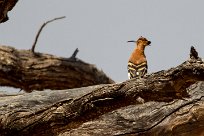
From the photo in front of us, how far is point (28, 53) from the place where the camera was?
5902mm

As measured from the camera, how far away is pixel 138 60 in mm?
5102

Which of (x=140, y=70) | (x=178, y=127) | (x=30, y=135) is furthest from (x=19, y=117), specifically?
(x=140, y=70)

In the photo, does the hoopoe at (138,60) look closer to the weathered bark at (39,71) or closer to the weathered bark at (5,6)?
the weathered bark at (39,71)

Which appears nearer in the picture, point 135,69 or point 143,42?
point 135,69

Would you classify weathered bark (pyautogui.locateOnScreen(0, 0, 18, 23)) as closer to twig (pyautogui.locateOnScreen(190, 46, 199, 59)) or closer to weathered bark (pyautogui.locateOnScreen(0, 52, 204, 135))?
weathered bark (pyautogui.locateOnScreen(0, 52, 204, 135))

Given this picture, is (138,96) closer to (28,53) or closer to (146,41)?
(146,41)

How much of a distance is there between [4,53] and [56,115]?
2950mm

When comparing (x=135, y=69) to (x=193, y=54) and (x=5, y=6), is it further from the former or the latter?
(x=193, y=54)

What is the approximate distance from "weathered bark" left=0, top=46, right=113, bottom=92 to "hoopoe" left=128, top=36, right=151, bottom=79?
1.01 m

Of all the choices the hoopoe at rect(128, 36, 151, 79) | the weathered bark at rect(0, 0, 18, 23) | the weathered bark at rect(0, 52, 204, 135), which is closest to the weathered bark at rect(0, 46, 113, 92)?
the hoopoe at rect(128, 36, 151, 79)

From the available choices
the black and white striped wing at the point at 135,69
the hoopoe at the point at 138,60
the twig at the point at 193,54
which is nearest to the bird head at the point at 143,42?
the hoopoe at the point at 138,60

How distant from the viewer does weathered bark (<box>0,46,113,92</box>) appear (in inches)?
221

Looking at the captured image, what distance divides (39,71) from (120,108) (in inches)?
110

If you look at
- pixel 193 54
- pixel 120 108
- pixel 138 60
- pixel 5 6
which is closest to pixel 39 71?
pixel 138 60
